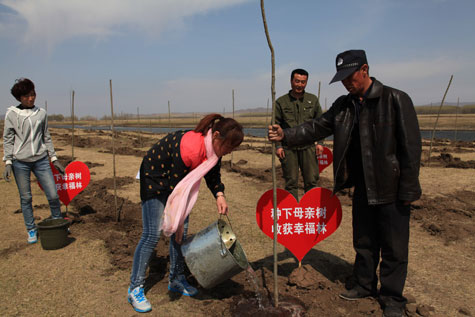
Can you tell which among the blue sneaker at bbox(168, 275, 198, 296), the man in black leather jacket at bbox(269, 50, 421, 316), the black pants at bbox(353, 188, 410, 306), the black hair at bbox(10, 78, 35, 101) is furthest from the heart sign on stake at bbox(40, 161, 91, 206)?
the black pants at bbox(353, 188, 410, 306)

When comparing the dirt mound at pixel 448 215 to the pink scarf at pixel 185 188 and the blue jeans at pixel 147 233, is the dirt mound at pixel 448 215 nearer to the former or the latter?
the pink scarf at pixel 185 188

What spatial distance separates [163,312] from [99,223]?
261 centimetres

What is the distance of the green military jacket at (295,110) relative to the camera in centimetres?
395

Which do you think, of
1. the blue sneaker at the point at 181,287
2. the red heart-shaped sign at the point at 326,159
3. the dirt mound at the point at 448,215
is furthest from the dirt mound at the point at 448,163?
the blue sneaker at the point at 181,287

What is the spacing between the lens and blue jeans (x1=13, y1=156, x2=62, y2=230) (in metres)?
3.82

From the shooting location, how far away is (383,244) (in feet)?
8.46

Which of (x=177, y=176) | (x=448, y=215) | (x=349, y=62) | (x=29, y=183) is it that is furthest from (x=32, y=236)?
(x=448, y=215)

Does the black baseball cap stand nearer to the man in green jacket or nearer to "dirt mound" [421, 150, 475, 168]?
the man in green jacket

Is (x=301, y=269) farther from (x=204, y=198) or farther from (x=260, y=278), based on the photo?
(x=204, y=198)

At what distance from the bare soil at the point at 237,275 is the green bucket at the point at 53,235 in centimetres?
7

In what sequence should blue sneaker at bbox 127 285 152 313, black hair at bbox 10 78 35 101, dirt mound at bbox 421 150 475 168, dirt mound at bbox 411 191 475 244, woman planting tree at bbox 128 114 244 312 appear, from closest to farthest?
woman planting tree at bbox 128 114 244 312, blue sneaker at bbox 127 285 152 313, black hair at bbox 10 78 35 101, dirt mound at bbox 411 191 475 244, dirt mound at bbox 421 150 475 168

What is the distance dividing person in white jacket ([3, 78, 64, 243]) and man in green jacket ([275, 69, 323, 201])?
2847mm

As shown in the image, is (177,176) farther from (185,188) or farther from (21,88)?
(21,88)

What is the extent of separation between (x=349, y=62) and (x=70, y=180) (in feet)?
13.7
